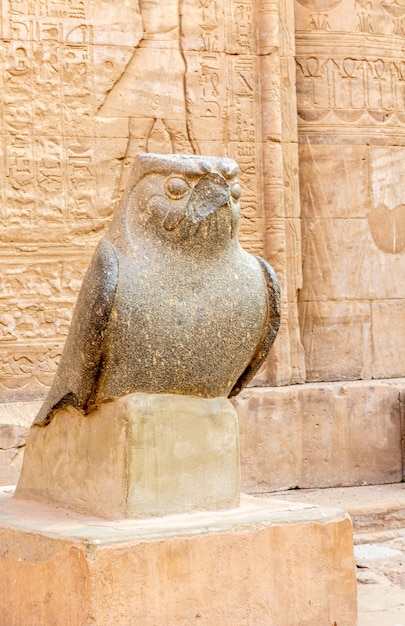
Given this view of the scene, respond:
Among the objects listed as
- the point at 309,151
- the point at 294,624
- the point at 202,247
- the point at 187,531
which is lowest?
the point at 294,624

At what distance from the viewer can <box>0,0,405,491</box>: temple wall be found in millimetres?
7164

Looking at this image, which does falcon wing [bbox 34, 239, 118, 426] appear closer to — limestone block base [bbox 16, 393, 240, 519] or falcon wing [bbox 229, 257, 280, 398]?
limestone block base [bbox 16, 393, 240, 519]

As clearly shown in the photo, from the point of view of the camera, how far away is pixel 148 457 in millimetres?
4055

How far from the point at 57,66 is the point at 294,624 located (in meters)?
4.34

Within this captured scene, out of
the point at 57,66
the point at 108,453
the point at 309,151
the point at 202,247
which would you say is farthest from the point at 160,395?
the point at 309,151

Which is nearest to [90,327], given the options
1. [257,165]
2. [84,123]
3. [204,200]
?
[204,200]

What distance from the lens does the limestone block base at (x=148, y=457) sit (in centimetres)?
404

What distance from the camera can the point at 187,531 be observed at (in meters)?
3.92

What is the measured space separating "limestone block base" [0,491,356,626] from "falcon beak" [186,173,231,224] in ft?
3.58

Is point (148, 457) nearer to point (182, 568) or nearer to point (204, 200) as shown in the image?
point (182, 568)

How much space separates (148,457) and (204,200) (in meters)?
0.95

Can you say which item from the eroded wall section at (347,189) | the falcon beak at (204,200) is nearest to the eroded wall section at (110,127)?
the eroded wall section at (347,189)

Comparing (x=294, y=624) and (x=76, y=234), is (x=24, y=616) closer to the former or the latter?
(x=294, y=624)

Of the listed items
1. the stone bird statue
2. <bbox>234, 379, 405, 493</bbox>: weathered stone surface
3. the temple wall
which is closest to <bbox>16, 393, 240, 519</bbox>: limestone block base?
the stone bird statue
